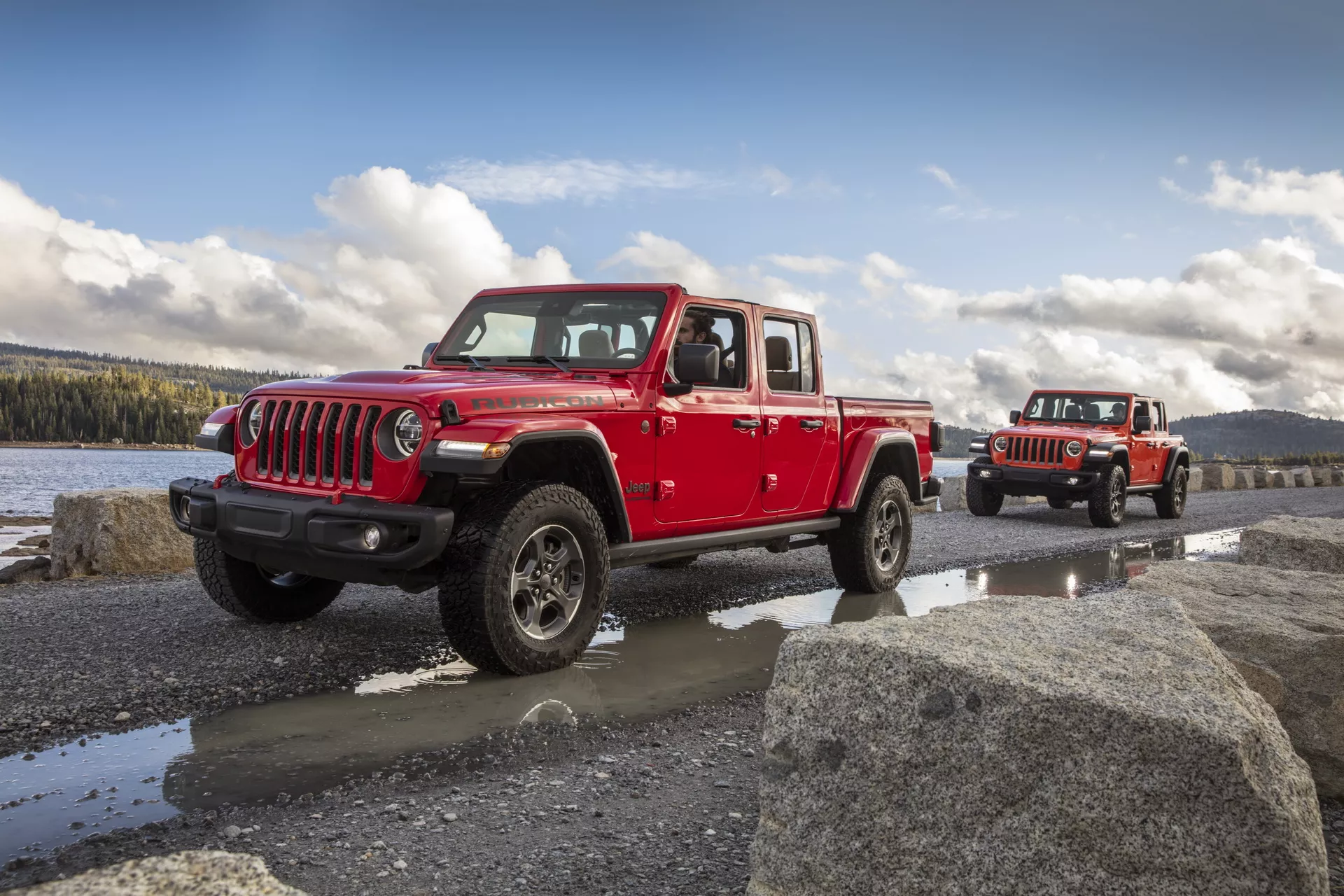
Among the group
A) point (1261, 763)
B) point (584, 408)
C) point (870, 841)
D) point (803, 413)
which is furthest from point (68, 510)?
point (1261, 763)

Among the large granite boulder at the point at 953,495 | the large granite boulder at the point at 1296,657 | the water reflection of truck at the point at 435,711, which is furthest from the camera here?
the large granite boulder at the point at 953,495

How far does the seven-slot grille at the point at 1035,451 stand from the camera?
47.1ft

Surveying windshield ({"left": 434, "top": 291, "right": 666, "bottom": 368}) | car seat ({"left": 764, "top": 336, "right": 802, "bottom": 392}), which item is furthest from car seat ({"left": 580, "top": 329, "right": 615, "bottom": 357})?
car seat ({"left": 764, "top": 336, "right": 802, "bottom": 392})

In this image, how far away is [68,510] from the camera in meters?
8.16

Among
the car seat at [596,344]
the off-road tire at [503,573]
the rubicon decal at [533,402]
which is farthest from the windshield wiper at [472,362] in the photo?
the off-road tire at [503,573]

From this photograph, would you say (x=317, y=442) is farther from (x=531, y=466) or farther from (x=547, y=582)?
(x=547, y=582)

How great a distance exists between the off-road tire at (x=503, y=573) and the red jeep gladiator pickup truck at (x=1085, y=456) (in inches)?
426

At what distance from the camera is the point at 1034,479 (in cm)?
1438

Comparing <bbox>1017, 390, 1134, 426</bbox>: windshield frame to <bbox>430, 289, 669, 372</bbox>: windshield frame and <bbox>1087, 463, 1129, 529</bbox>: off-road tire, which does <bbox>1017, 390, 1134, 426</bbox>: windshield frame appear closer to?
<bbox>1087, 463, 1129, 529</bbox>: off-road tire

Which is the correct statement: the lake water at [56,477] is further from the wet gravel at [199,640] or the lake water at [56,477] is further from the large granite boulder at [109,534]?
the large granite boulder at [109,534]

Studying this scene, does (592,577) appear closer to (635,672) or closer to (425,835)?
(635,672)

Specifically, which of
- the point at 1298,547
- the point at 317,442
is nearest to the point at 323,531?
the point at 317,442

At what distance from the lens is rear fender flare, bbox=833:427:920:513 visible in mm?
7562

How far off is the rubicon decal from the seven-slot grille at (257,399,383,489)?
1.64 ft
